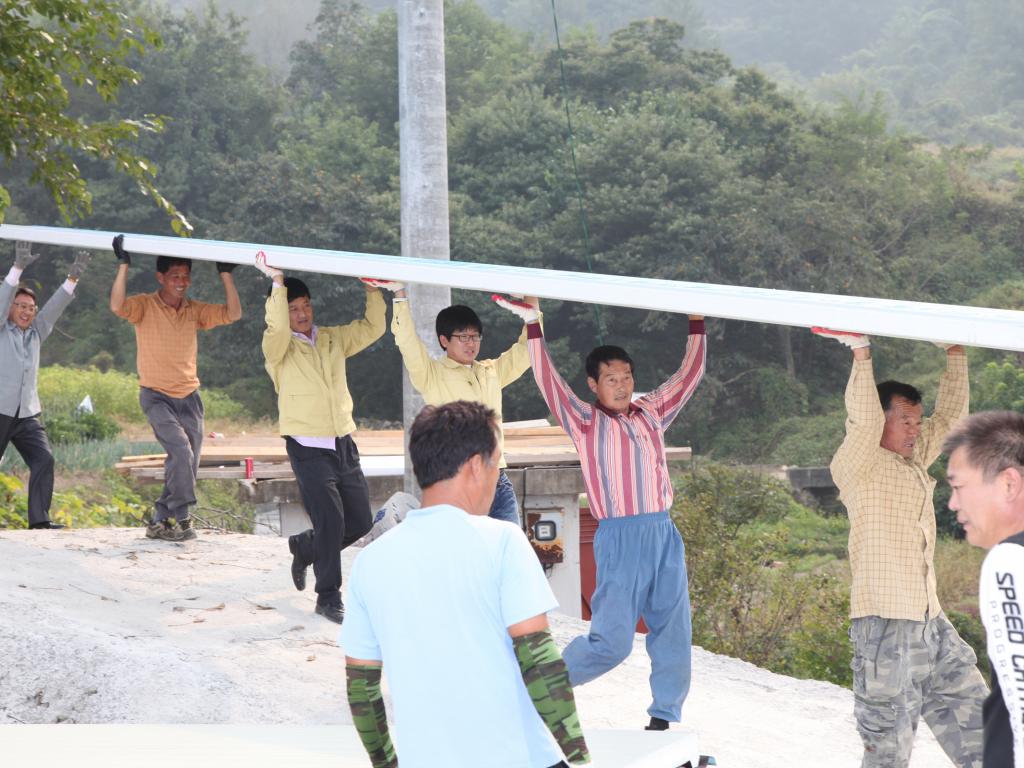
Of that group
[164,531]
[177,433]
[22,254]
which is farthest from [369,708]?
[164,531]

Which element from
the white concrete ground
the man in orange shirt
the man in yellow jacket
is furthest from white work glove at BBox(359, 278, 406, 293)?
the man in orange shirt

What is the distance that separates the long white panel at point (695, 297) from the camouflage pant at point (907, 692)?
1.20 meters

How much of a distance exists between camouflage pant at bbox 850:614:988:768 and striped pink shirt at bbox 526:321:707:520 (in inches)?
40.1

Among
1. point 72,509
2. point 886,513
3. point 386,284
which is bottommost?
point 72,509

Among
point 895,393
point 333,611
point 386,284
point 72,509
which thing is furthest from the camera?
point 72,509

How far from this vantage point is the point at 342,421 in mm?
6812

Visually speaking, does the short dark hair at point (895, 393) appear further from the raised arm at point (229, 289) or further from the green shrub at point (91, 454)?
the green shrub at point (91, 454)

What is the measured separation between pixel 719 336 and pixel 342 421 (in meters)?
25.7

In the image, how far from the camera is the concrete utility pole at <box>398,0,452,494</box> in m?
8.36

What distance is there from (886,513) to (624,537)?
3.38 feet

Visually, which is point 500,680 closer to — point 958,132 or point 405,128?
point 405,128

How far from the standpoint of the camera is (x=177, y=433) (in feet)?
26.1

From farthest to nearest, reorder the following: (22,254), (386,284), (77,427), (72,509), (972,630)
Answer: (77,427), (972,630), (72,509), (22,254), (386,284)

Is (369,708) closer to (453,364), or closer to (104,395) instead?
(453,364)
